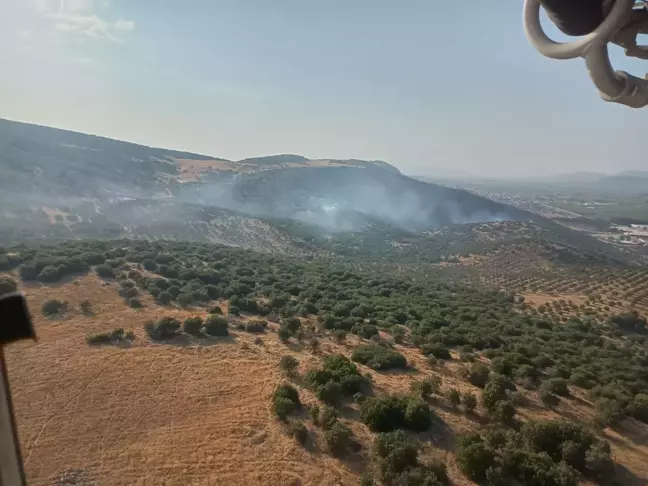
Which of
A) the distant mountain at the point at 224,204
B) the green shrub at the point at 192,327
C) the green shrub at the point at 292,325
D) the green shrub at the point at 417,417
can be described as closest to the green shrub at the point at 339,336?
the green shrub at the point at 292,325

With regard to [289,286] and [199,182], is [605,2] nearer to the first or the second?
[289,286]

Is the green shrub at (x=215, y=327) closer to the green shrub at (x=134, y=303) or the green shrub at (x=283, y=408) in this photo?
the green shrub at (x=134, y=303)

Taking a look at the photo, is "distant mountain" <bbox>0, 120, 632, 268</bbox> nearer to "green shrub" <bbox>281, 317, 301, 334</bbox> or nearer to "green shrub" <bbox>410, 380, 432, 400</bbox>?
"green shrub" <bbox>281, 317, 301, 334</bbox>

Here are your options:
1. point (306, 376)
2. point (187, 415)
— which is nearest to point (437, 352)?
point (306, 376)

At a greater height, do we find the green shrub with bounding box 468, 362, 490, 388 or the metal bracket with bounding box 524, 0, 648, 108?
the metal bracket with bounding box 524, 0, 648, 108

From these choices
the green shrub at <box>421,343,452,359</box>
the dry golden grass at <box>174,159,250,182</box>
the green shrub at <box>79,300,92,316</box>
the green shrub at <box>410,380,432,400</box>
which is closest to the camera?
the green shrub at <box>410,380,432,400</box>

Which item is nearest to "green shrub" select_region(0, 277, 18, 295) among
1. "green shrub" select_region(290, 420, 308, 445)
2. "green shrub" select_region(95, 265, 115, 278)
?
"green shrub" select_region(95, 265, 115, 278)

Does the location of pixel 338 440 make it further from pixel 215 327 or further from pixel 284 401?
pixel 215 327
